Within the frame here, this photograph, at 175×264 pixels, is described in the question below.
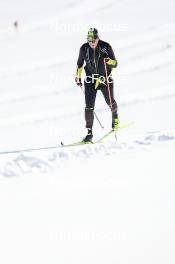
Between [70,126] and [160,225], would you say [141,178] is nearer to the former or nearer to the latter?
[160,225]

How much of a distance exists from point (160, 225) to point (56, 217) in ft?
6.01

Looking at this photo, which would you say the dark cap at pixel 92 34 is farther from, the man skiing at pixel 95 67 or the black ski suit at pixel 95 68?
the black ski suit at pixel 95 68

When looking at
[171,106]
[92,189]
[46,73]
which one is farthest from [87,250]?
[46,73]

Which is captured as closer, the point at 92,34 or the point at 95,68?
the point at 92,34

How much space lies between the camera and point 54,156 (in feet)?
33.7

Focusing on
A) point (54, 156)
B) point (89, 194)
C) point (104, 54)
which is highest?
point (104, 54)

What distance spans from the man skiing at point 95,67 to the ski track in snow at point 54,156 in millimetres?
723

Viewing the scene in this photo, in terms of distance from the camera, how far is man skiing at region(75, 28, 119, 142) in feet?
32.2

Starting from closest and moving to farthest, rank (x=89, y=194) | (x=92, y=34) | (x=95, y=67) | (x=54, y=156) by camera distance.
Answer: (x=89, y=194) → (x=92, y=34) → (x=95, y=67) → (x=54, y=156)

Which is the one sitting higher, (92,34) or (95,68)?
(92,34)

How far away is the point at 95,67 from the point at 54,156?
80.6 inches

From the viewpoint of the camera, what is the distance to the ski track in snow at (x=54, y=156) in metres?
10.0

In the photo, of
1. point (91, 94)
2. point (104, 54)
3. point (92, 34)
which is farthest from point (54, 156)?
point (92, 34)

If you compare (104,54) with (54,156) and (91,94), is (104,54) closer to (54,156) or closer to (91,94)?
(91,94)
